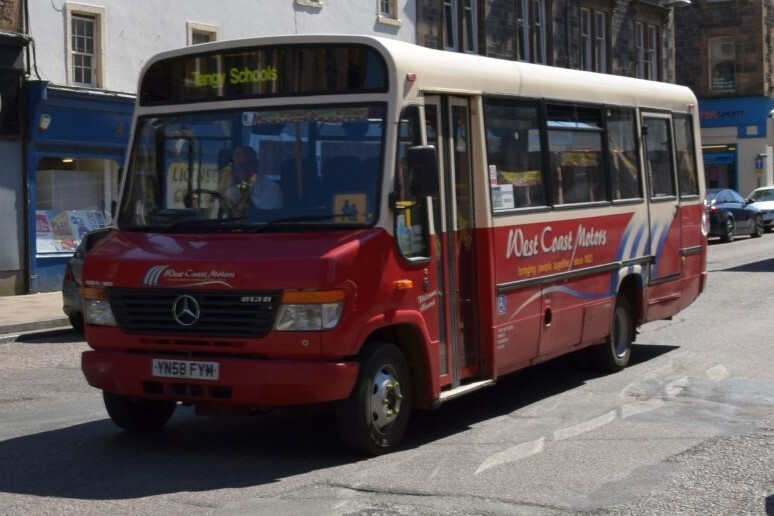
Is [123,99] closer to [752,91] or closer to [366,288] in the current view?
[366,288]

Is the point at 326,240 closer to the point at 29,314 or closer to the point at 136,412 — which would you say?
the point at 136,412

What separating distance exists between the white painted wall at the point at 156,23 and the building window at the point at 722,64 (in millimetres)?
32207

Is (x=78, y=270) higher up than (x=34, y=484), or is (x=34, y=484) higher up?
(x=78, y=270)

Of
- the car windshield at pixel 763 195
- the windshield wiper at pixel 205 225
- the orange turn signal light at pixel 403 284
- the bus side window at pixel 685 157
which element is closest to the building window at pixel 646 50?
the car windshield at pixel 763 195

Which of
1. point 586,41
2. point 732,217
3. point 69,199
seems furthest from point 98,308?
point 586,41

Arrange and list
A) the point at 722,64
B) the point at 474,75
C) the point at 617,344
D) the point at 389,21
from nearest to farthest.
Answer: the point at 474,75 → the point at 617,344 → the point at 389,21 → the point at 722,64

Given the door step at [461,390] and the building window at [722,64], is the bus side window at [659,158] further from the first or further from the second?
the building window at [722,64]

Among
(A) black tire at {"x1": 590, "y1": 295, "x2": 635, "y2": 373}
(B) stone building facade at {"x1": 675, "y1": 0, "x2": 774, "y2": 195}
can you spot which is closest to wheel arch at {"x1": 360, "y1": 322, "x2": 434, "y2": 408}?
(A) black tire at {"x1": 590, "y1": 295, "x2": 635, "y2": 373}

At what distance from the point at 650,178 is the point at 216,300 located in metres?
6.25

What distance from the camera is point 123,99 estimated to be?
2488 cm


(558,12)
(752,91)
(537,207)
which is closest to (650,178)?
(537,207)

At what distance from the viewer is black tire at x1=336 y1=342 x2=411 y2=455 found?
812 cm

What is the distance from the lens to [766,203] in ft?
135

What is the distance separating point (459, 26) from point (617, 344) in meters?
24.4
